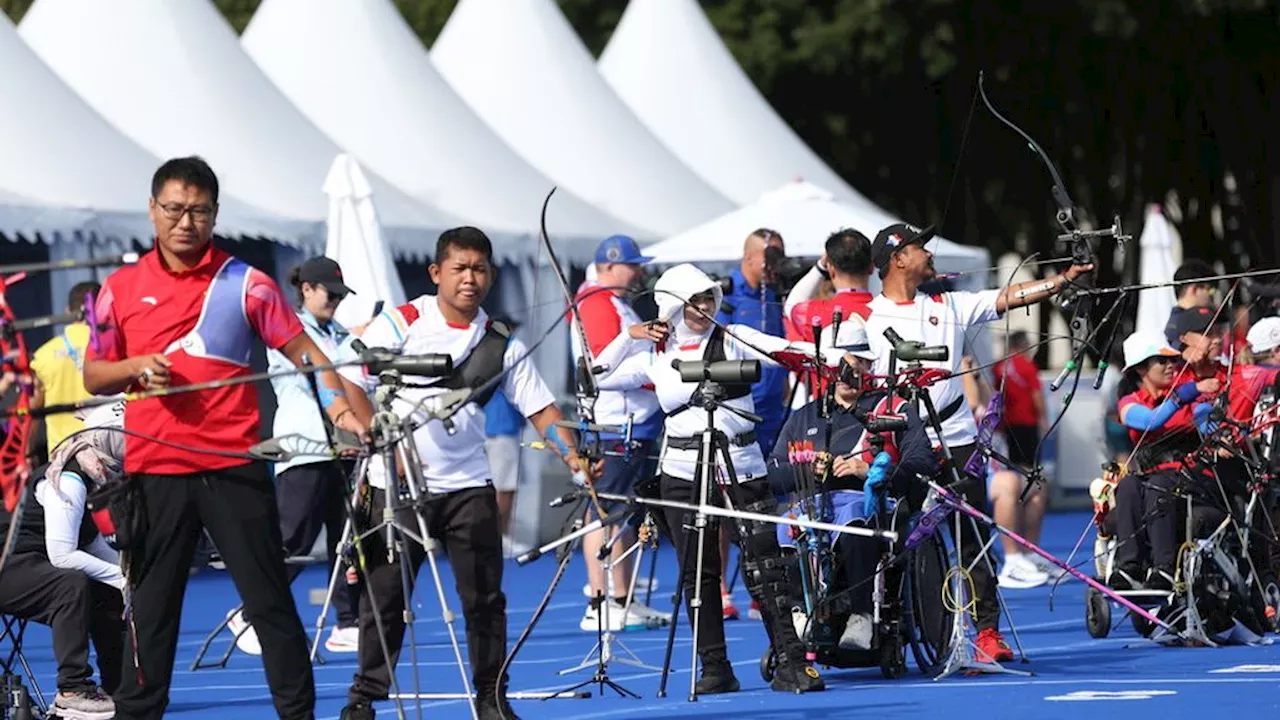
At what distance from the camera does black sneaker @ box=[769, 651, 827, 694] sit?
1061cm

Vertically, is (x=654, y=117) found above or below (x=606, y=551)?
above

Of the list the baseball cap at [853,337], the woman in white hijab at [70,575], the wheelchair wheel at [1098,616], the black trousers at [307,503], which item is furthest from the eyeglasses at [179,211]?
the wheelchair wheel at [1098,616]

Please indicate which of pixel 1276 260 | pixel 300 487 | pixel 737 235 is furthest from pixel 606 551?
pixel 1276 260

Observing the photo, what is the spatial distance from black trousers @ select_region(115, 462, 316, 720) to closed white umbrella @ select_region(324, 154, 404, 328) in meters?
9.05

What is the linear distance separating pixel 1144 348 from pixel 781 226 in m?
7.00

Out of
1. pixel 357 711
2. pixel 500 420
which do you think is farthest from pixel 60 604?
pixel 500 420

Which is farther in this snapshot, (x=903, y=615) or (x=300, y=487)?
(x=300, y=487)

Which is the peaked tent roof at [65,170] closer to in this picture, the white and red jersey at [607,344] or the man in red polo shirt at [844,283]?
the white and red jersey at [607,344]

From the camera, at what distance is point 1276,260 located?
115ft

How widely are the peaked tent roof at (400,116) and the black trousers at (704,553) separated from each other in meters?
10.5

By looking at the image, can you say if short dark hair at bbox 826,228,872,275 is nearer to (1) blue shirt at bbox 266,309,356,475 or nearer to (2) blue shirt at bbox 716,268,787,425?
(2) blue shirt at bbox 716,268,787,425

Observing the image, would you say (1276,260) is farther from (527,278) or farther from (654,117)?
(527,278)

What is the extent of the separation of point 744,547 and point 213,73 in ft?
34.5

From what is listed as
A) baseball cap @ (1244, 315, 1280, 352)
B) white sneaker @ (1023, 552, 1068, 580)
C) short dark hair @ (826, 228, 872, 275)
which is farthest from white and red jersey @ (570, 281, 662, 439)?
white sneaker @ (1023, 552, 1068, 580)
